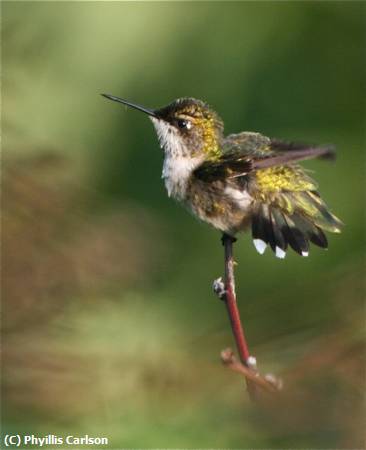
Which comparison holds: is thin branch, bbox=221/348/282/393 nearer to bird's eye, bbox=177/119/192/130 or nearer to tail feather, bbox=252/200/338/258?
tail feather, bbox=252/200/338/258

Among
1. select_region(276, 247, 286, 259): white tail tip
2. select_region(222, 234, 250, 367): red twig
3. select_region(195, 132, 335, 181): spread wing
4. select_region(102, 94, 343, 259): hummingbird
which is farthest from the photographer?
select_region(102, 94, 343, 259): hummingbird

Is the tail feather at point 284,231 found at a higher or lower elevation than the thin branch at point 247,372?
higher

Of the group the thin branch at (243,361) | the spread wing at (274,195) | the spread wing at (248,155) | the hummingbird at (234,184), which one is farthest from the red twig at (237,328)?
the hummingbird at (234,184)

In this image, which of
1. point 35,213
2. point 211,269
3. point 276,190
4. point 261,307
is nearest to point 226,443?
point 261,307

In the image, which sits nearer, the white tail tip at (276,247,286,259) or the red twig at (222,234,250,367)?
the red twig at (222,234,250,367)

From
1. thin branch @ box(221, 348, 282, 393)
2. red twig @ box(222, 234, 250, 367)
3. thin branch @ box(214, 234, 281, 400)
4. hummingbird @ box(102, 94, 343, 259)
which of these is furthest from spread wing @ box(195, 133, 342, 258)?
thin branch @ box(221, 348, 282, 393)

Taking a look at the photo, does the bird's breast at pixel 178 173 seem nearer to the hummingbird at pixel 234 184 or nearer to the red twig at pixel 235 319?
the hummingbird at pixel 234 184

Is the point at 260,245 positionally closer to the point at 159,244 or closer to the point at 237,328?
the point at 159,244

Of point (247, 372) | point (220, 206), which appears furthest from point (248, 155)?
point (247, 372)
